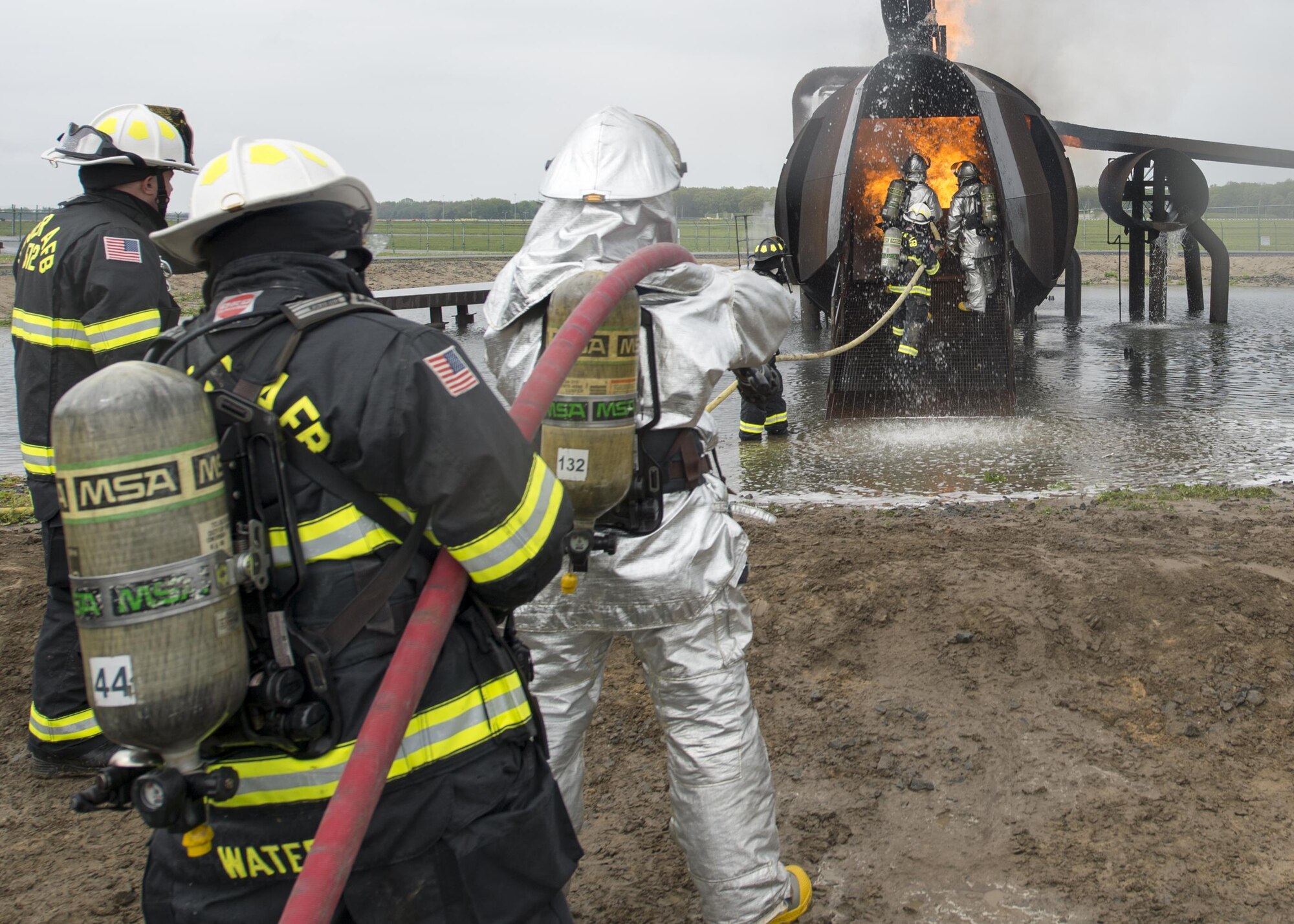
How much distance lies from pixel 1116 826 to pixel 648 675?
1.54 metres

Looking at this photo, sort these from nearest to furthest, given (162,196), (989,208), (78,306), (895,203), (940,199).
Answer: (78,306) → (162,196) → (895,203) → (989,208) → (940,199)

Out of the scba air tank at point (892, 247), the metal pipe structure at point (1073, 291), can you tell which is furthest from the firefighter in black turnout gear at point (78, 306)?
the metal pipe structure at point (1073, 291)

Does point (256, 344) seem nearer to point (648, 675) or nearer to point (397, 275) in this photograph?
point (648, 675)

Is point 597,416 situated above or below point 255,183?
below

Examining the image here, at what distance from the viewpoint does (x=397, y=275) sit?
1187 inches

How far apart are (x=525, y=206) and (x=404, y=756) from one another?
71565 mm

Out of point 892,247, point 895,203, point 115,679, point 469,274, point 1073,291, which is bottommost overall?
point 115,679

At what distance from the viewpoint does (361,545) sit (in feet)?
6.18

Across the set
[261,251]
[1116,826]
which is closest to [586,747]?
[1116,826]

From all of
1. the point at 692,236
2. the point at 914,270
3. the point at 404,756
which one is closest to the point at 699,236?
the point at 692,236

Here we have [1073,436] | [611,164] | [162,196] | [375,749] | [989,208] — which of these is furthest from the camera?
[989,208]

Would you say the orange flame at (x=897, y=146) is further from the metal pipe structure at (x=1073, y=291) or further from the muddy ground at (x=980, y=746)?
the muddy ground at (x=980, y=746)

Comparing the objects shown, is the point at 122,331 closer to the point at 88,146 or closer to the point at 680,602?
the point at 88,146

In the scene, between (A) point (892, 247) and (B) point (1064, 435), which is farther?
(A) point (892, 247)
